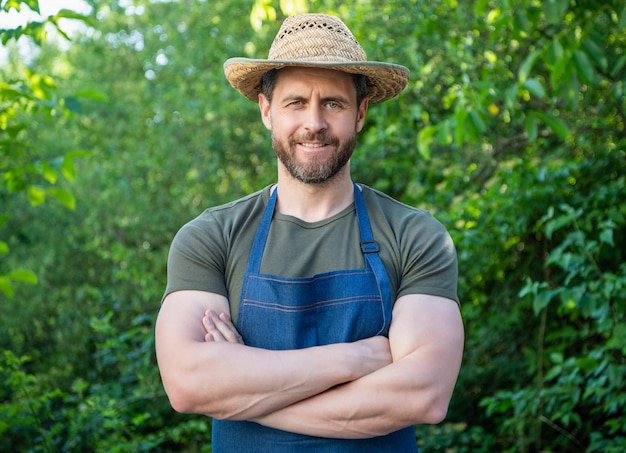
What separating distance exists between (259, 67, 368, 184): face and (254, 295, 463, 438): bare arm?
55 centimetres

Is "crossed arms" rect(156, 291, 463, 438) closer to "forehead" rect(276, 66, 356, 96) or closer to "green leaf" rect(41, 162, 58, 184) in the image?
"forehead" rect(276, 66, 356, 96)

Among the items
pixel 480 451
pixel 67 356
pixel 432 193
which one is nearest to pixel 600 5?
pixel 432 193

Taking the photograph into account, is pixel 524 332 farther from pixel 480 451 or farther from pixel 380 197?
pixel 380 197

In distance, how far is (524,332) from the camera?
17.2ft

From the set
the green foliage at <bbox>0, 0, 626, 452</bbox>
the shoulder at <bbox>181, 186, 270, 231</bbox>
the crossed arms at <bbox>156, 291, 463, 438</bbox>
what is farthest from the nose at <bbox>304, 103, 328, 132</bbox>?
the green foliage at <bbox>0, 0, 626, 452</bbox>

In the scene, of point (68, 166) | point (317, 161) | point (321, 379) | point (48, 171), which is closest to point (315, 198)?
point (317, 161)

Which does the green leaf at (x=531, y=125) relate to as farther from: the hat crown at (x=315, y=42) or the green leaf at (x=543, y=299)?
the hat crown at (x=315, y=42)

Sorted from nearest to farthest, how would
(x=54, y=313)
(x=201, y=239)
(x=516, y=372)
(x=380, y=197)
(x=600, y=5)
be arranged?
(x=201, y=239)
(x=380, y=197)
(x=600, y=5)
(x=516, y=372)
(x=54, y=313)

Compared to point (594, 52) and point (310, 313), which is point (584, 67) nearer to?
point (594, 52)

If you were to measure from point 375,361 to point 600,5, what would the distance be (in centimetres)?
279

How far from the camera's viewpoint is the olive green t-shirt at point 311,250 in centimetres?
234

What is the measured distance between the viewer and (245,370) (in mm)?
2156

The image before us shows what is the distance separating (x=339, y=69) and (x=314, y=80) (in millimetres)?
84

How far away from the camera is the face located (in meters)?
2.39
